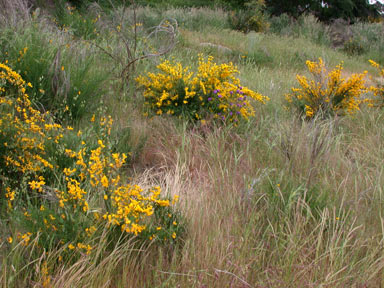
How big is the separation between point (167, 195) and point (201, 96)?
1.84 meters

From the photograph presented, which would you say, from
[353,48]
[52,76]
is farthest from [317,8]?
[52,76]

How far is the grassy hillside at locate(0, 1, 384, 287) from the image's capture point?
82.0 inches

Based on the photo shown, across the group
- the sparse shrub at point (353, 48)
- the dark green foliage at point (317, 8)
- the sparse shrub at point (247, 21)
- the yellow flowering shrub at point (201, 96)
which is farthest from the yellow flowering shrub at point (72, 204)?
the dark green foliage at point (317, 8)

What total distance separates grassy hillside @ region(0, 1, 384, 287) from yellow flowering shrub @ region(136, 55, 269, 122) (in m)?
0.04

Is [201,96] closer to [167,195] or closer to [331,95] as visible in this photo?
[331,95]

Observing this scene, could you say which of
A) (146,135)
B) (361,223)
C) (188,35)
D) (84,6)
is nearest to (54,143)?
(146,135)

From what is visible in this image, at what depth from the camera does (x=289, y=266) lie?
2.08 meters

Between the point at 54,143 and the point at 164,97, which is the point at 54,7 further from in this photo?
the point at 54,143

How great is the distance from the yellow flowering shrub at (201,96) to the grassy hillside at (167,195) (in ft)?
0.12

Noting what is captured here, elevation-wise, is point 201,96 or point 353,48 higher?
point 201,96

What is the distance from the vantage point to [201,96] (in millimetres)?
4277

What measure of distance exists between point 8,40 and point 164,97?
156 centimetres

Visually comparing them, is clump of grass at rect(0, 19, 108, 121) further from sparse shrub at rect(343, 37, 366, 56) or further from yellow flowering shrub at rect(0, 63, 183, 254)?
sparse shrub at rect(343, 37, 366, 56)

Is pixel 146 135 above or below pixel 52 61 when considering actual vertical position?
below
